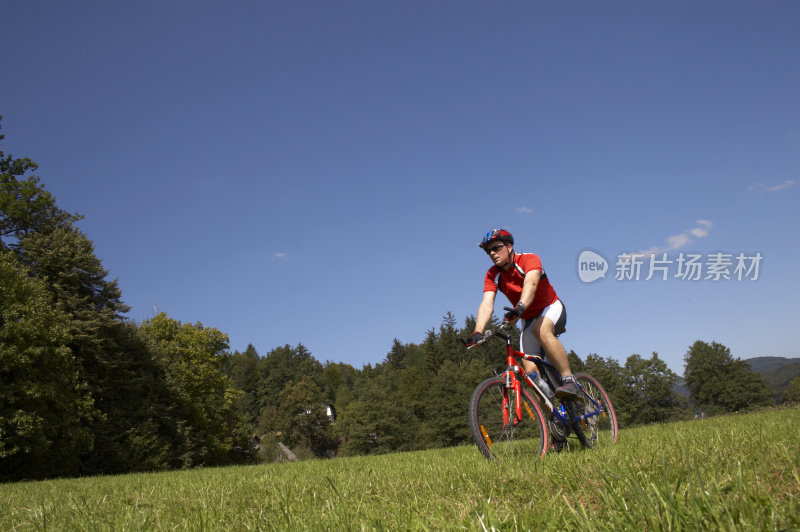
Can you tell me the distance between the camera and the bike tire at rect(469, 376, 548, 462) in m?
5.59

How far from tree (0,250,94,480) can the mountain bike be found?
26.4 meters

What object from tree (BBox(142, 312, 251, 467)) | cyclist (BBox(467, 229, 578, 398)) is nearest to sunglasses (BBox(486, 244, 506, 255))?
cyclist (BBox(467, 229, 578, 398))

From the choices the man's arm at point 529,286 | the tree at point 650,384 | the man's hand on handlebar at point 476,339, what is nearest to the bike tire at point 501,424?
the man's hand on handlebar at point 476,339

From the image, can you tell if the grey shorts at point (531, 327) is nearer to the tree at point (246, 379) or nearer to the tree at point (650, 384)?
the tree at point (650, 384)

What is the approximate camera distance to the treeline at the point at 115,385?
2586 cm

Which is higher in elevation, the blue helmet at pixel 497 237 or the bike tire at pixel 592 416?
the blue helmet at pixel 497 237

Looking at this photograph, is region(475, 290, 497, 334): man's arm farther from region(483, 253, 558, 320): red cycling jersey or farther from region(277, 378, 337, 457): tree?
region(277, 378, 337, 457): tree

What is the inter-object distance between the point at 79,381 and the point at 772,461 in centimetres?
3640

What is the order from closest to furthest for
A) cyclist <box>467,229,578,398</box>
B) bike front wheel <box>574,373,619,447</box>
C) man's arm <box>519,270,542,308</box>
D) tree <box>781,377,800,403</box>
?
man's arm <box>519,270,542,308</box> → cyclist <box>467,229,578,398</box> → bike front wheel <box>574,373,619,447</box> → tree <box>781,377,800,403</box>

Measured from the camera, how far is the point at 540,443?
5.53 meters

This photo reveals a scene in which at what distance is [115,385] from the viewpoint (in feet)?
116

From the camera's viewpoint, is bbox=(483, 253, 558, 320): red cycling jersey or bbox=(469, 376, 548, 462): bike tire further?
bbox=(483, 253, 558, 320): red cycling jersey

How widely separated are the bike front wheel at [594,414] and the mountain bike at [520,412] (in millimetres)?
152

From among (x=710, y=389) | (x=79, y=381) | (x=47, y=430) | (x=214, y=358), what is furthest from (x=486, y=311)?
(x=710, y=389)
